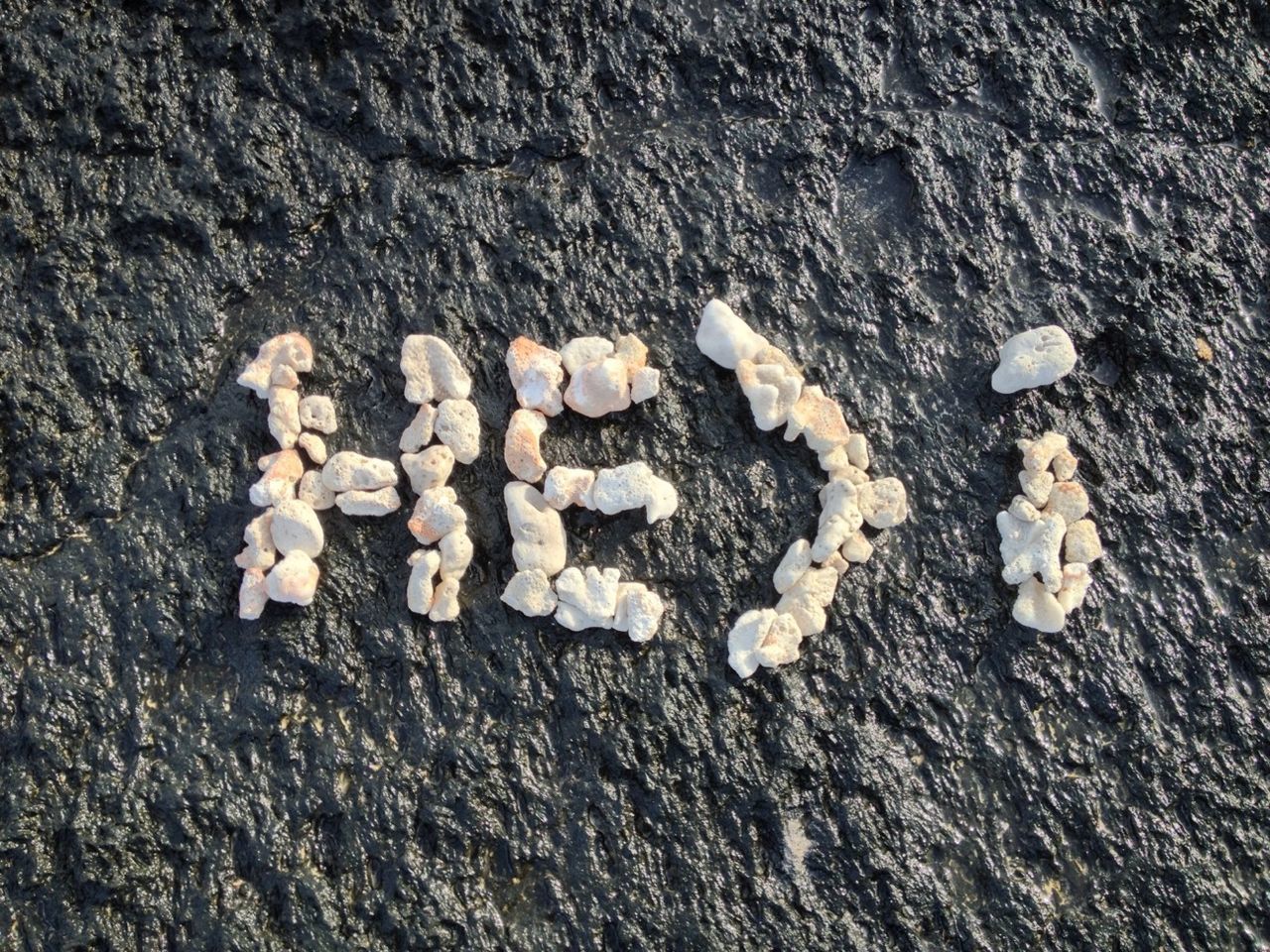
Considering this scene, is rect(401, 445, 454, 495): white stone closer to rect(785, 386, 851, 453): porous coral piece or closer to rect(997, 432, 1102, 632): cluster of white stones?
rect(785, 386, 851, 453): porous coral piece

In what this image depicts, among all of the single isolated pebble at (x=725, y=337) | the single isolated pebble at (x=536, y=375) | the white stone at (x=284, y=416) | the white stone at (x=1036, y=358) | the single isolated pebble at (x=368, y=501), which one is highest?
the white stone at (x=1036, y=358)

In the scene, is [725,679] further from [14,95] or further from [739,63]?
[14,95]

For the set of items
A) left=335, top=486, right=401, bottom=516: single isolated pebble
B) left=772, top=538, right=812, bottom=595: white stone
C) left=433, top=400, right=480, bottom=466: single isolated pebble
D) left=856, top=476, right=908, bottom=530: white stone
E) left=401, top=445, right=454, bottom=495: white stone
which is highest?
left=856, top=476, right=908, bottom=530: white stone

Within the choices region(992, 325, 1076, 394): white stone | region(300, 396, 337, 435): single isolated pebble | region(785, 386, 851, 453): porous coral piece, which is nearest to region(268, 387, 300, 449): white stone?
region(300, 396, 337, 435): single isolated pebble

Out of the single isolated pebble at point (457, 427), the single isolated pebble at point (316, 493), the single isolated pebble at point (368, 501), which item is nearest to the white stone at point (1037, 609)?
the single isolated pebble at point (457, 427)

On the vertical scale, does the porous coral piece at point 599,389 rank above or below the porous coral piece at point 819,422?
below

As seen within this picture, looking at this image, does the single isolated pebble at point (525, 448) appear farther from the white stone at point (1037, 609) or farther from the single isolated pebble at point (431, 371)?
the white stone at point (1037, 609)

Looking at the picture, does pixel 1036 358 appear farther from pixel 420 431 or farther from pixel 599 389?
pixel 420 431

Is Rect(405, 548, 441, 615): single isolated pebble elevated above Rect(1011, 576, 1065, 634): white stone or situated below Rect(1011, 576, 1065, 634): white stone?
below
